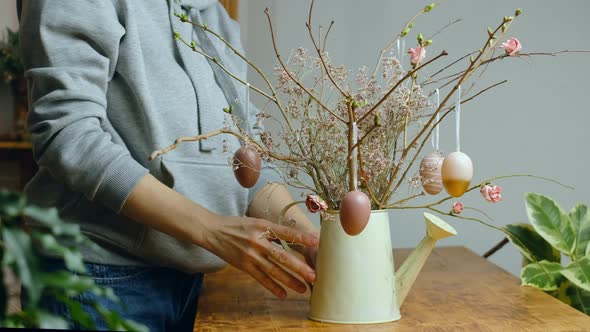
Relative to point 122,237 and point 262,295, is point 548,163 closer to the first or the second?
point 262,295

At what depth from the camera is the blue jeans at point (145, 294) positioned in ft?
3.72

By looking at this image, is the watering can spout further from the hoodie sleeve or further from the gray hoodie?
the hoodie sleeve

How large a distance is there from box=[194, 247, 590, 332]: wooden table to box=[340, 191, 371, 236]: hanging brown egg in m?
0.18

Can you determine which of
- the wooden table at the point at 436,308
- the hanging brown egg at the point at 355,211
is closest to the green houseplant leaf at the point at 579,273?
the wooden table at the point at 436,308

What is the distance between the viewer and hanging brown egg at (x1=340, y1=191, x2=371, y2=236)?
902 millimetres

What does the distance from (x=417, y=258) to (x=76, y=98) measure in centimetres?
53

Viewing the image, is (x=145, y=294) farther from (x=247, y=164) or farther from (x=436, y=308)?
(x=436, y=308)

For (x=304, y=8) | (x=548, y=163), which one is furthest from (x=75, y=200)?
(x=548, y=163)

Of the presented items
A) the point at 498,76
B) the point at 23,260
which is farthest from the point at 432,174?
the point at 498,76

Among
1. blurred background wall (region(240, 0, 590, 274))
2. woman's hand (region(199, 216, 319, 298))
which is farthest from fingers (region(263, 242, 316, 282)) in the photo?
blurred background wall (region(240, 0, 590, 274))

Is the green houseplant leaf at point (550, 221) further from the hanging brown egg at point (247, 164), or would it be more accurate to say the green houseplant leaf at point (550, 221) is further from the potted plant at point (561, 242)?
the hanging brown egg at point (247, 164)

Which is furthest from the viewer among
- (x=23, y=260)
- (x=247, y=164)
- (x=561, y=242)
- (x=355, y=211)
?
(x=561, y=242)

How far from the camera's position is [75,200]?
1160 mm

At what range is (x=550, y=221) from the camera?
5.08 ft
